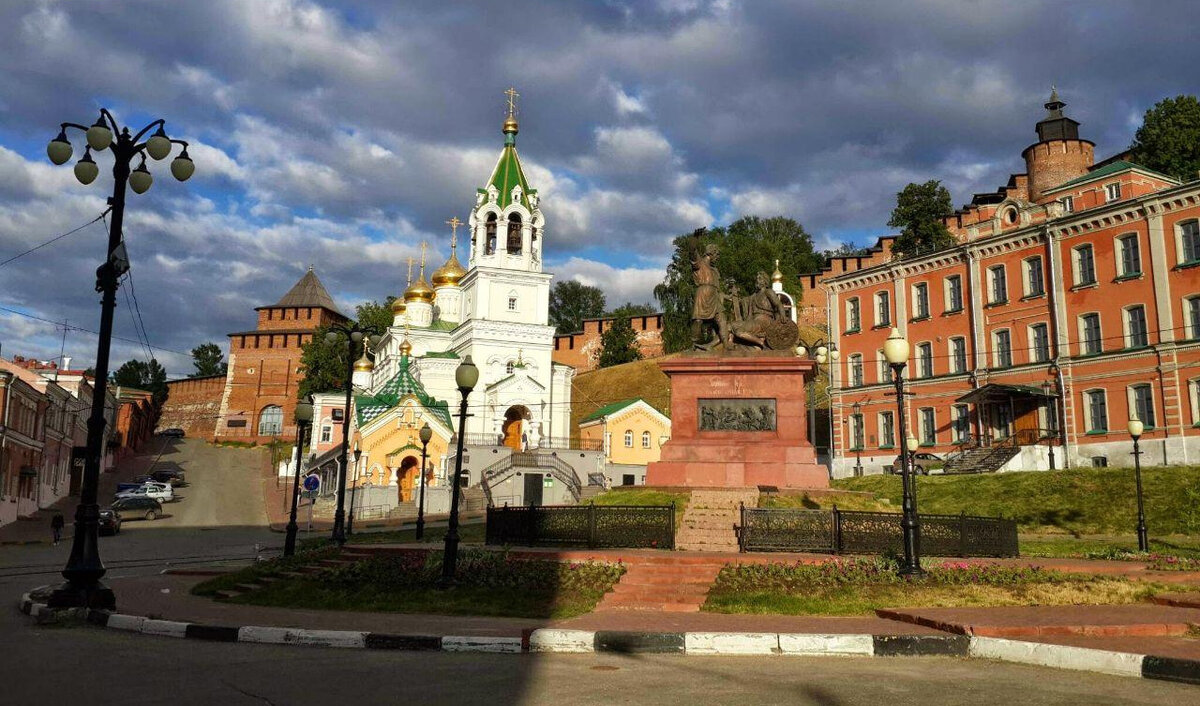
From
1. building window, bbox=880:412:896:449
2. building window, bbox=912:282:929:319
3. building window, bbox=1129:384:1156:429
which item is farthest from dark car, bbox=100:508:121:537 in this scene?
building window, bbox=1129:384:1156:429

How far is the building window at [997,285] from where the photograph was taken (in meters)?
43.9

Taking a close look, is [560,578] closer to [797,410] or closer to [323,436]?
[797,410]

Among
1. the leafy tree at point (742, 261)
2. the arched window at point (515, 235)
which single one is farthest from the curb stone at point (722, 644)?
the leafy tree at point (742, 261)

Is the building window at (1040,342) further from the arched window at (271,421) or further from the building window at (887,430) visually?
the arched window at (271,421)

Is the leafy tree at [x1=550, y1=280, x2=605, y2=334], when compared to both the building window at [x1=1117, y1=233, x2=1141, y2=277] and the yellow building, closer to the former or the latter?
the yellow building

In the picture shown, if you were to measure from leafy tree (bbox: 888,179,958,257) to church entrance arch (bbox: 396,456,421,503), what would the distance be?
3502 centimetres

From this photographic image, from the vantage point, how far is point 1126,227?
38781mm

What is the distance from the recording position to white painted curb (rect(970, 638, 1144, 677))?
848 cm

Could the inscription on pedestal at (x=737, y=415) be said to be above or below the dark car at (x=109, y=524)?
above

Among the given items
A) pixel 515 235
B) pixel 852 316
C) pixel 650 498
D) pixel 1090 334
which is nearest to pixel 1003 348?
pixel 1090 334

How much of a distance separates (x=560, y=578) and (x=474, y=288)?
161 feet

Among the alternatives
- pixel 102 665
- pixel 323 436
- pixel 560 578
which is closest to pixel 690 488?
pixel 560 578

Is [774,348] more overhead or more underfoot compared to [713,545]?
more overhead

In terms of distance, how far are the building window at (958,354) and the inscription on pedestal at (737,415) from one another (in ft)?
95.5
